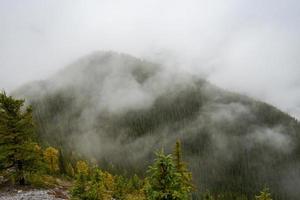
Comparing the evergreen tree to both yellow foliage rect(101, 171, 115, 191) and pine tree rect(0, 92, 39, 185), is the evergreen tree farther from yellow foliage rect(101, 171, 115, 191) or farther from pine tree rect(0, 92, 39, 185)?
yellow foliage rect(101, 171, 115, 191)

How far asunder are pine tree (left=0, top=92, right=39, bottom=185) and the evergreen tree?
25775 millimetres

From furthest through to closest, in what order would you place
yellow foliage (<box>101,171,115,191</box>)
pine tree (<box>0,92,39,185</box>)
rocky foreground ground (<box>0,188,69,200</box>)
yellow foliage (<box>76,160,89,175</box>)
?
1. yellow foliage (<box>101,171,115,191</box>)
2. pine tree (<box>0,92,39,185</box>)
3. rocky foreground ground (<box>0,188,69,200</box>)
4. yellow foliage (<box>76,160,89,175</box>)

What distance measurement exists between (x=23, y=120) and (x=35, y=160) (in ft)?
18.9

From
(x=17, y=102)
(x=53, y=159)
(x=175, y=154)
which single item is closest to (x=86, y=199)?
(x=175, y=154)

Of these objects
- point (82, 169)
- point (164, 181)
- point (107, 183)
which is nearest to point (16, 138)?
point (82, 169)

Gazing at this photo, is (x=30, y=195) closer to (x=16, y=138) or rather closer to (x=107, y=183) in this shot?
(x=16, y=138)

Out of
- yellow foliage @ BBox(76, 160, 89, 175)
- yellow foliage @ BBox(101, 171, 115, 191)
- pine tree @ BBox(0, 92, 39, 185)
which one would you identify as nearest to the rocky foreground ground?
pine tree @ BBox(0, 92, 39, 185)

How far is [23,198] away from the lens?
39.6m

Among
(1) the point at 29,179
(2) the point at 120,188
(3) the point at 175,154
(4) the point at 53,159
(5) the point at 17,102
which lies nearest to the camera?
(3) the point at 175,154

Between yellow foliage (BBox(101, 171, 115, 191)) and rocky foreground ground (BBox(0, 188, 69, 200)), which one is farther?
yellow foliage (BBox(101, 171, 115, 191))

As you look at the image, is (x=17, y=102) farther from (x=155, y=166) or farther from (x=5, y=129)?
(x=155, y=166)

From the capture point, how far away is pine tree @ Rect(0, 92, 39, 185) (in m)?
41.8

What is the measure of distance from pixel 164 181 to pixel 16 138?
89.8 feet

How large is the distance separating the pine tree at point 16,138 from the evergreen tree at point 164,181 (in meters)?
25.8
